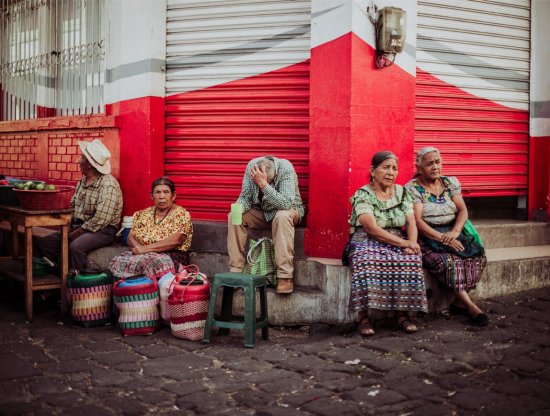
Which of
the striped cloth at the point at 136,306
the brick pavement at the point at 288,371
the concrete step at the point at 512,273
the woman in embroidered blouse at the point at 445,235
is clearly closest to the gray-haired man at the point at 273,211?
the brick pavement at the point at 288,371

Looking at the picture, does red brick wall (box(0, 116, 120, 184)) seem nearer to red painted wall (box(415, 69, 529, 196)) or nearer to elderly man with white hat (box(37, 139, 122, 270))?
elderly man with white hat (box(37, 139, 122, 270))

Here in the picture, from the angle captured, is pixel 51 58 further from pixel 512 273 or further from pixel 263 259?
pixel 512 273

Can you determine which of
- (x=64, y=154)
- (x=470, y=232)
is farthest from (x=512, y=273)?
(x=64, y=154)

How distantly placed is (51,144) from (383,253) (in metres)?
5.22

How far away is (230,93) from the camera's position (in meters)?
6.88

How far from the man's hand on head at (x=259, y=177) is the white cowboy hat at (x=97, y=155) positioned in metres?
2.03

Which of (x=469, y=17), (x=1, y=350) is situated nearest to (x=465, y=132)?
(x=469, y=17)

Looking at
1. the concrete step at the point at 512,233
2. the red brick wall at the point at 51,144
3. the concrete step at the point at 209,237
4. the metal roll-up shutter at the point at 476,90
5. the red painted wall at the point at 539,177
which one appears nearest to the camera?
the concrete step at the point at 209,237

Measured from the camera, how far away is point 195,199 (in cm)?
714

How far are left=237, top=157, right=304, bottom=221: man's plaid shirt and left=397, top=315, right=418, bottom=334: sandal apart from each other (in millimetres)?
1349

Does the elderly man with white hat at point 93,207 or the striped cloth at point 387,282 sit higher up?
the elderly man with white hat at point 93,207

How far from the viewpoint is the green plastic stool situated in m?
5.09

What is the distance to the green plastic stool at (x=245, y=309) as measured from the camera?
5090mm

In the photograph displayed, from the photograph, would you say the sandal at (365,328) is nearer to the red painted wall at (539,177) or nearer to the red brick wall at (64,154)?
the red painted wall at (539,177)
